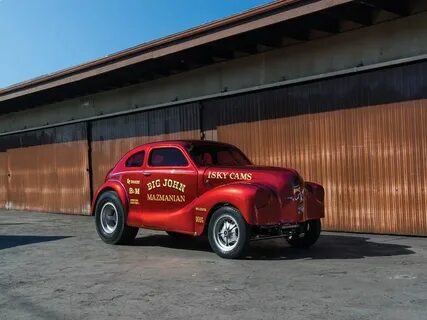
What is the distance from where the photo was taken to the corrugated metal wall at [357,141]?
11.0 m

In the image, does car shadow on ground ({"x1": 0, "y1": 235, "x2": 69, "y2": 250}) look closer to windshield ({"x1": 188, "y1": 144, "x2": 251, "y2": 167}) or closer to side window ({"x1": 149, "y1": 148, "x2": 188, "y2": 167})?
side window ({"x1": 149, "y1": 148, "x2": 188, "y2": 167})

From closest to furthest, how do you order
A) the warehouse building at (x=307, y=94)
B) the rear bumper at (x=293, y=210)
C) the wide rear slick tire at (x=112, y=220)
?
the rear bumper at (x=293, y=210) → the wide rear slick tire at (x=112, y=220) → the warehouse building at (x=307, y=94)

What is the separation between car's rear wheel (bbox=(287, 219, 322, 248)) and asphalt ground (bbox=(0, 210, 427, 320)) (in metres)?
0.17

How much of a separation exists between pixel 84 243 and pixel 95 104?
8.65m

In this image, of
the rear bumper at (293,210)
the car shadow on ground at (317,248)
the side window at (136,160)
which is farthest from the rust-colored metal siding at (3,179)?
the rear bumper at (293,210)

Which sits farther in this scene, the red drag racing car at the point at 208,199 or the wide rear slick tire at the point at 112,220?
the wide rear slick tire at the point at 112,220

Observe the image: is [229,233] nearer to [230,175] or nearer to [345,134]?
[230,175]

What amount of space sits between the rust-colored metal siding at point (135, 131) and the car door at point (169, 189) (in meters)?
5.12

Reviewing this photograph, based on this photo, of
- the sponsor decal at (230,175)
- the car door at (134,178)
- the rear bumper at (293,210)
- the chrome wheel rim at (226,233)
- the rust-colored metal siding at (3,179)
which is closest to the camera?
the rear bumper at (293,210)

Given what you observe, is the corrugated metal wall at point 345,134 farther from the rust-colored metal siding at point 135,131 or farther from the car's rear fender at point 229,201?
the car's rear fender at point 229,201

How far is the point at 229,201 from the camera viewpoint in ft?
28.8

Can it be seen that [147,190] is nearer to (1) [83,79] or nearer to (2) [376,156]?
(2) [376,156]

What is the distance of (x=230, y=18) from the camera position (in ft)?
40.0

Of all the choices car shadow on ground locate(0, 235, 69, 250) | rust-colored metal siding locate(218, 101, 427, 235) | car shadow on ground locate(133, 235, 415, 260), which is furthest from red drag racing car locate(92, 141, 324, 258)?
rust-colored metal siding locate(218, 101, 427, 235)
